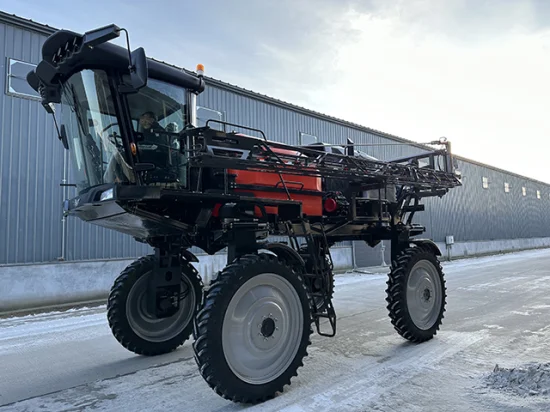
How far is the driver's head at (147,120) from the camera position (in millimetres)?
3963

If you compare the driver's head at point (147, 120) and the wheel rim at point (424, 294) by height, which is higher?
the driver's head at point (147, 120)

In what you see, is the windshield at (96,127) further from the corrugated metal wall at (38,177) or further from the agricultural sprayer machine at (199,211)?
the corrugated metal wall at (38,177)

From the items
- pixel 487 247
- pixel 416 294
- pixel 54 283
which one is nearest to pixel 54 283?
pixel 54 283

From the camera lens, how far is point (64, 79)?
3.83 metres

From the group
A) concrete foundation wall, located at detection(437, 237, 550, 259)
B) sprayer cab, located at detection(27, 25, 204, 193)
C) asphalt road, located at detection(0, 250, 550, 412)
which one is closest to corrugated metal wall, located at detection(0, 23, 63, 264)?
asphalt road, located at detection(0, 250, 550, 412)

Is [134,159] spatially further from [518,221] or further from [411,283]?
[518,221]

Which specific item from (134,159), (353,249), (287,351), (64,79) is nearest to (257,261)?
(287,351)

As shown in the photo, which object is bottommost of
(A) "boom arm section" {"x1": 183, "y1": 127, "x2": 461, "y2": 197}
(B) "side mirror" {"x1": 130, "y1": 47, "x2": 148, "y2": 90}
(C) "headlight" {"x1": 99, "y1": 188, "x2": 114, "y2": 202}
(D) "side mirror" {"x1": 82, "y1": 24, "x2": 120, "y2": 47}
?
(C) "headlight" {"x1": 99, "y1": 188, "x2": 114, "y2": 202}

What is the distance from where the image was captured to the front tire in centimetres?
324

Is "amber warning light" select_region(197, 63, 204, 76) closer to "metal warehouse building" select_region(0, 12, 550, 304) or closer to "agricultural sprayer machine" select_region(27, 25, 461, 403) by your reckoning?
"agricultural sprayer machine" select_region(27, 25, 461, 403)

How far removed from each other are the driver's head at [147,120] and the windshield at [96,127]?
282mm

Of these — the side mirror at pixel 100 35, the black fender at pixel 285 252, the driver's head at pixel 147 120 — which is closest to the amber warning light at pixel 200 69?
the driver's head at pixel 147 120

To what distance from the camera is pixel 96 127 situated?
3840 mm

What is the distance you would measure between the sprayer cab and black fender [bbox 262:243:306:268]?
1131mm
